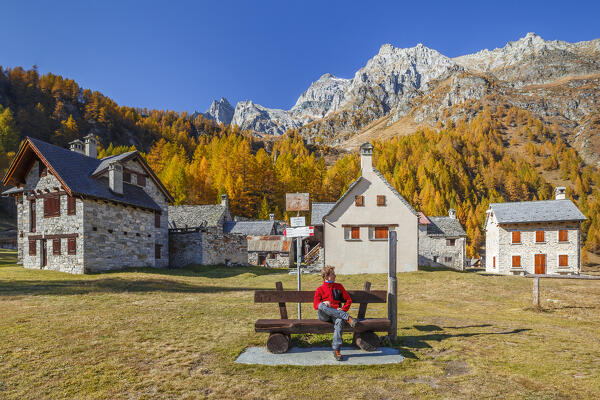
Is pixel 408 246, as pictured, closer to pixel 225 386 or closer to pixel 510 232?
pixel 510 232

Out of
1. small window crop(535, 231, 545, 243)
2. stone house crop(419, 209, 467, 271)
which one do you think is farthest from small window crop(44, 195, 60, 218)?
small window crop(535, 231, 545, 243)

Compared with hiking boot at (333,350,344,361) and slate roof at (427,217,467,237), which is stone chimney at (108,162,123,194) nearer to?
hiking boot at (333,350,344,361)

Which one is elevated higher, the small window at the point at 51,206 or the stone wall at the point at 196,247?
the small window at the point at 51,206

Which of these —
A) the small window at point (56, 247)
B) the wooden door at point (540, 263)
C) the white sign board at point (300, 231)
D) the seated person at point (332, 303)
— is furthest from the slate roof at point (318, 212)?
the wooden door at point (540, 263)

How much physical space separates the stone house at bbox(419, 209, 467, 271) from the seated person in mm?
45894

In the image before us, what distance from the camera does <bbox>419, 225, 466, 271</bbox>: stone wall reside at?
49.8 metres

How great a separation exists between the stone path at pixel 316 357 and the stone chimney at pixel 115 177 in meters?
25.2

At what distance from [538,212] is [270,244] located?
33.4 metres

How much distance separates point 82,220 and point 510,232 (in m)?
44.6

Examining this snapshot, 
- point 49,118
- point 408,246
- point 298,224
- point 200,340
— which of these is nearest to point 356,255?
point 408,246

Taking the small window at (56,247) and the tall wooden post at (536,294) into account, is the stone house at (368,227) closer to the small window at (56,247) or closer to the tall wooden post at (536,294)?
the tall wooden post at (536,294)

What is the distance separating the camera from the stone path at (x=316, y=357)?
6562 millimetres

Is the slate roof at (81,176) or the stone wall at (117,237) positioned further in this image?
the stone wall at (117,237)

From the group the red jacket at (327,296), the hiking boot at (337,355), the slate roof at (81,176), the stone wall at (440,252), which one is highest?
the slate roof at (81,176)
